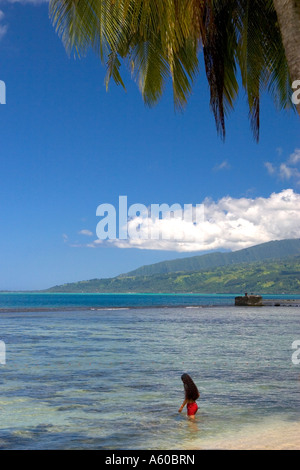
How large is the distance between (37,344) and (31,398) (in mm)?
16677

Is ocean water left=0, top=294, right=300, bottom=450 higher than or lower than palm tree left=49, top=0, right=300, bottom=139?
lower

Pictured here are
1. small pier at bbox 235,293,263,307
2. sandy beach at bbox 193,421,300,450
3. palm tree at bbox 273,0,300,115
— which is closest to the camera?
palm tree at bbox 273,0,300,115

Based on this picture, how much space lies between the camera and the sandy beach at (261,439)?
9586 millimetres

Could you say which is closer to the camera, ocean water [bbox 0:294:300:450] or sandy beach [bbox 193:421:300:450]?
sandy beach [bbox 193:421:300:450]

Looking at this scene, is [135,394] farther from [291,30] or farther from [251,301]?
[251,301]

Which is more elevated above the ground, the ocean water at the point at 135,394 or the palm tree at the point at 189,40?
the palm tree at the point at 189,40

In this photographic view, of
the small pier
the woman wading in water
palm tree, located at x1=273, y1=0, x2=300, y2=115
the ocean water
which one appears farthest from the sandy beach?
the small pier

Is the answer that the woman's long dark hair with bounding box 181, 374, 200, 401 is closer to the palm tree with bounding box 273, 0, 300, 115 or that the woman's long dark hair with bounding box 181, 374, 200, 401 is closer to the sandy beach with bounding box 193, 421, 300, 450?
the sandy beach with bounding box 193, 421, 300, 450

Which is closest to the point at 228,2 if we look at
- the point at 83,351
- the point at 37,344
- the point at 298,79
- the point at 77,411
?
the point at 298,79

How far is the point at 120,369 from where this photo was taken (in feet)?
68.1

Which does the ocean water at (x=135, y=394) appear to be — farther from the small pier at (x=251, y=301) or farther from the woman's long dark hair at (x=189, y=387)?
the small pier at (x=251, y=301)

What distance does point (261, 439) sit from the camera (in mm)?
10195

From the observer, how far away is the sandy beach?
9586 millimetres

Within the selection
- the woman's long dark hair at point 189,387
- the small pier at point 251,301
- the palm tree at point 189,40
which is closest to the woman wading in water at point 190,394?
the woman's long dark hair at point 189,387
